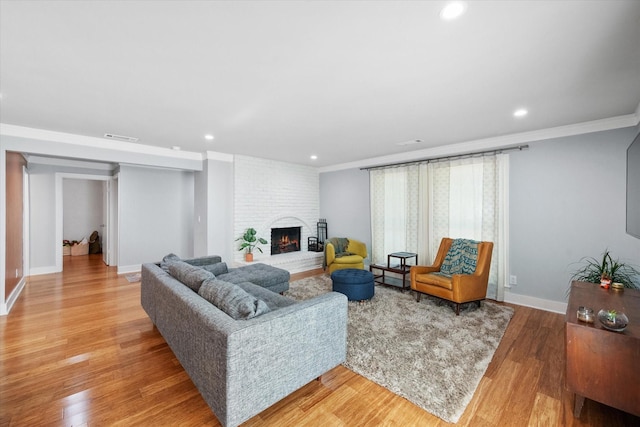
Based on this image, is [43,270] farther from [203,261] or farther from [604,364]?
[604,364]

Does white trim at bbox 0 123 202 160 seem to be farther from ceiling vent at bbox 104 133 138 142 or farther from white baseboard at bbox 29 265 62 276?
white baseboard at bbox 29 265 62 276

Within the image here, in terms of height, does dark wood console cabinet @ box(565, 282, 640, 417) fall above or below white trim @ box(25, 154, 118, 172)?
below

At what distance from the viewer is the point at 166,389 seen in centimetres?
197

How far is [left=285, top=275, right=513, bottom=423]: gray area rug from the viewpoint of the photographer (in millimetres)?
1947

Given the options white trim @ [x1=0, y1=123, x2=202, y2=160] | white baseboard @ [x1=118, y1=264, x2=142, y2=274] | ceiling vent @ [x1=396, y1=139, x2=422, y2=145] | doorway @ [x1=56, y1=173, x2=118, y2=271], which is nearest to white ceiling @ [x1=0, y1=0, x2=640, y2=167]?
white trim @ [x1=0, y1=123, x2=202, y2=160]

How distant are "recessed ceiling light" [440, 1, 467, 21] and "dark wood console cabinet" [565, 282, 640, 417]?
6.52ft

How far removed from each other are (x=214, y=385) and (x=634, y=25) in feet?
10.4

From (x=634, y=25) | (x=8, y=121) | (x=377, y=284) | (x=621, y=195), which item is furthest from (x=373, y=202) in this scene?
(x=8, y=121)

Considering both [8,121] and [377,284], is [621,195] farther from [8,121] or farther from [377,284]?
[8,121]

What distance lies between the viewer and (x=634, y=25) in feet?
4.98

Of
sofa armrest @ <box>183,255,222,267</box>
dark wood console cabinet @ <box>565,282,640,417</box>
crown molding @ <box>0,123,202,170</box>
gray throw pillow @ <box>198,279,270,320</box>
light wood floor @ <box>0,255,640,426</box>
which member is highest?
crown molding @ <box>0,123,202,170</box>

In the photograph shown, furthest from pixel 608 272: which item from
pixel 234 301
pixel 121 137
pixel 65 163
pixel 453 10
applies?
pixel 65 163

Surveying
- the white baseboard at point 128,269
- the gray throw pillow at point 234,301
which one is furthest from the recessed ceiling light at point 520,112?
the white baseboard at point 128,269

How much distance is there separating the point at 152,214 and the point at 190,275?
14.2 feet
